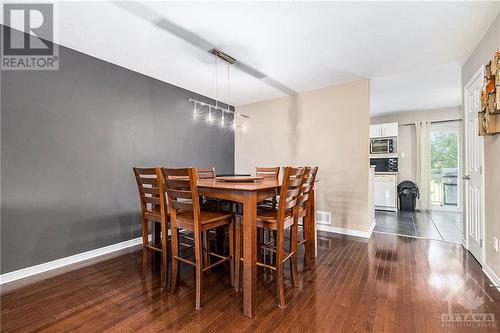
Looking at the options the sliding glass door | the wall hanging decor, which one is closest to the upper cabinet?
the sliding glass door

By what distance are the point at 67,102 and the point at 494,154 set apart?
440 cm

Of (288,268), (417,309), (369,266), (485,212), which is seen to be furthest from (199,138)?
(485,212)

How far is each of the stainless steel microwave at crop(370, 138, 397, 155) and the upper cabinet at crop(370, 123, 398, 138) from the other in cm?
12

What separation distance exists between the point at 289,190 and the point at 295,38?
5.48 ft

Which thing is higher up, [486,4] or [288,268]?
[486,4]

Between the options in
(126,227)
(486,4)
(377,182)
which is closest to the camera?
(486,4)

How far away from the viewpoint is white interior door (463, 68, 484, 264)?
8.05 ft

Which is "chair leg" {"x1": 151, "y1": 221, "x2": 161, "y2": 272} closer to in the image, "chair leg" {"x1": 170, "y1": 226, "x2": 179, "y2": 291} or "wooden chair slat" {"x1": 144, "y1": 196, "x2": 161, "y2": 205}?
"wooden chair slat" {"x1": 144, "y1": 196, "x2": 161, "y2": 205}

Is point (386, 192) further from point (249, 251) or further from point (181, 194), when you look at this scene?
point (181, 194)

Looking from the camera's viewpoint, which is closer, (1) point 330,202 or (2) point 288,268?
(2) point 288,268

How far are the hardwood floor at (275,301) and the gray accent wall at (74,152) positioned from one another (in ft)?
1.58

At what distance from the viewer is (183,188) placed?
6.26ft

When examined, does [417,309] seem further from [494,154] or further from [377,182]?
[377,182]

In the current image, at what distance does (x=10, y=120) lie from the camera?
2219 millimetres
